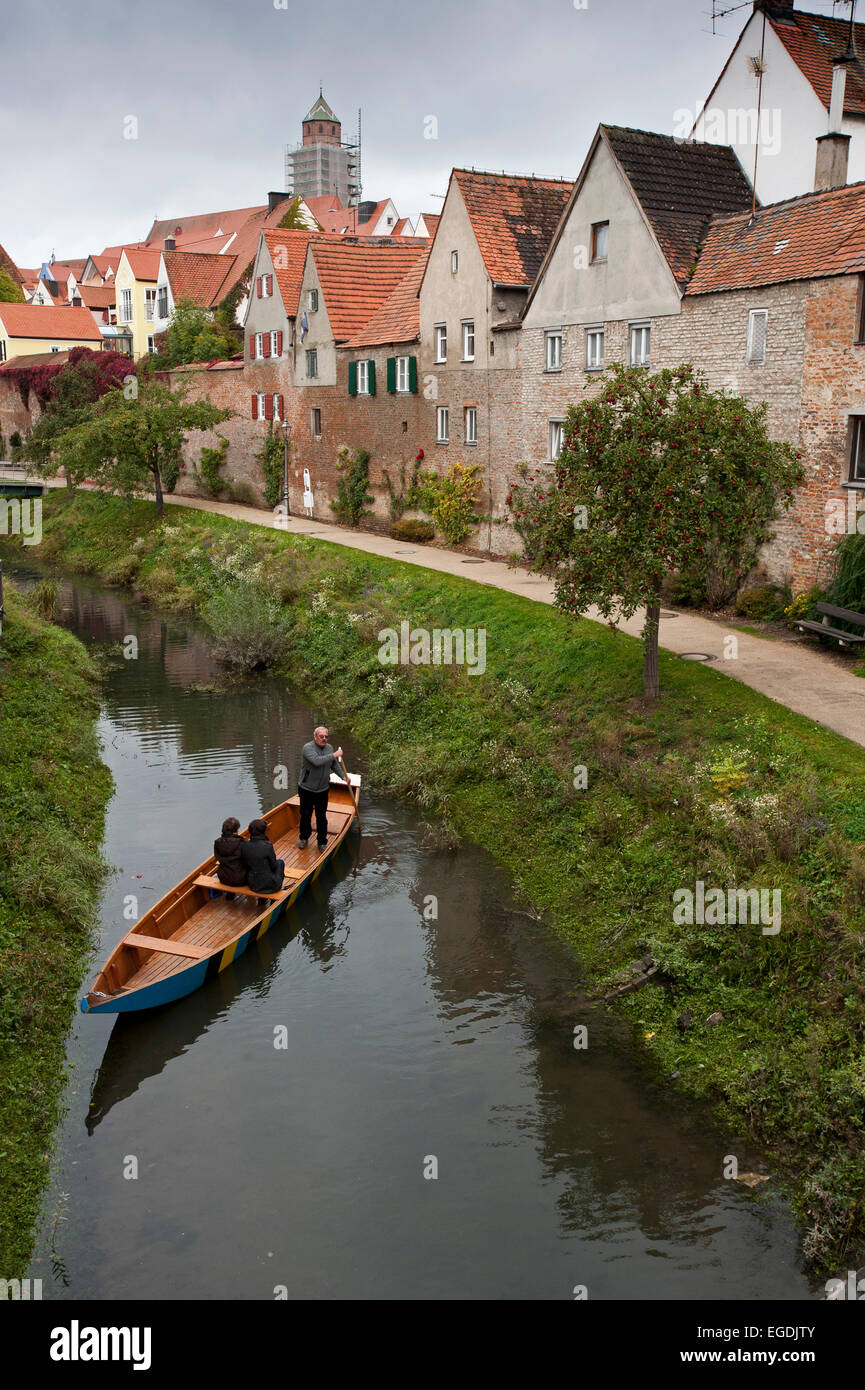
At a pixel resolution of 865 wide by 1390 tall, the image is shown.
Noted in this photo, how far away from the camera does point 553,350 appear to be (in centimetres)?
2852

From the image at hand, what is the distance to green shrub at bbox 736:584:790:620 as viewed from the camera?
21.7 meters

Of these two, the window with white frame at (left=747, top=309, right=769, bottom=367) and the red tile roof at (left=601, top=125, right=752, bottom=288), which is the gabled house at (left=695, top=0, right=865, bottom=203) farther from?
the window with white frame at (left=747, top=309, right=769, bottom=367)

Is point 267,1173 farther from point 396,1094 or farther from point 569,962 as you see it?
point 569,962

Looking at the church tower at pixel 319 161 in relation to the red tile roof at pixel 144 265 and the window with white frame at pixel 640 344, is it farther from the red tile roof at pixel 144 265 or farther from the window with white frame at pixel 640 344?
the window with white frame at pixel 640 344

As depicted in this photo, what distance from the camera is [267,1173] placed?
10.1 metres

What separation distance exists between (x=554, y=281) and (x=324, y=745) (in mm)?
16605

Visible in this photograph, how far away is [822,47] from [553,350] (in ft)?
32.7

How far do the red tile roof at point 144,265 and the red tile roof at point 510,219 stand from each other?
46.1m

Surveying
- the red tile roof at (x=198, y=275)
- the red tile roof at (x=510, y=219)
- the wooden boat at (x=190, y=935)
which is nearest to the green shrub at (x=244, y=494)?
the red tile roof at (x=510, y=219)

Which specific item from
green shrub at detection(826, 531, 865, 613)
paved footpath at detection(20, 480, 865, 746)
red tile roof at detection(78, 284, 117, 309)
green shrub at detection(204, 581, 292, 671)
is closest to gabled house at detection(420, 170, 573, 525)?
paved footpath at detection(20, 480, 865, 746)

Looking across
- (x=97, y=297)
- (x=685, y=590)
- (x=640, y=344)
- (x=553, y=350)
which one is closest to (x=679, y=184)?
(x=640, y=344)

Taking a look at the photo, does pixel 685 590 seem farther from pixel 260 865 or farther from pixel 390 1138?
pixel 390 1138

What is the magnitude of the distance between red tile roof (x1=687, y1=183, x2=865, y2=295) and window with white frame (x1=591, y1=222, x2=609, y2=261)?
2535mm
